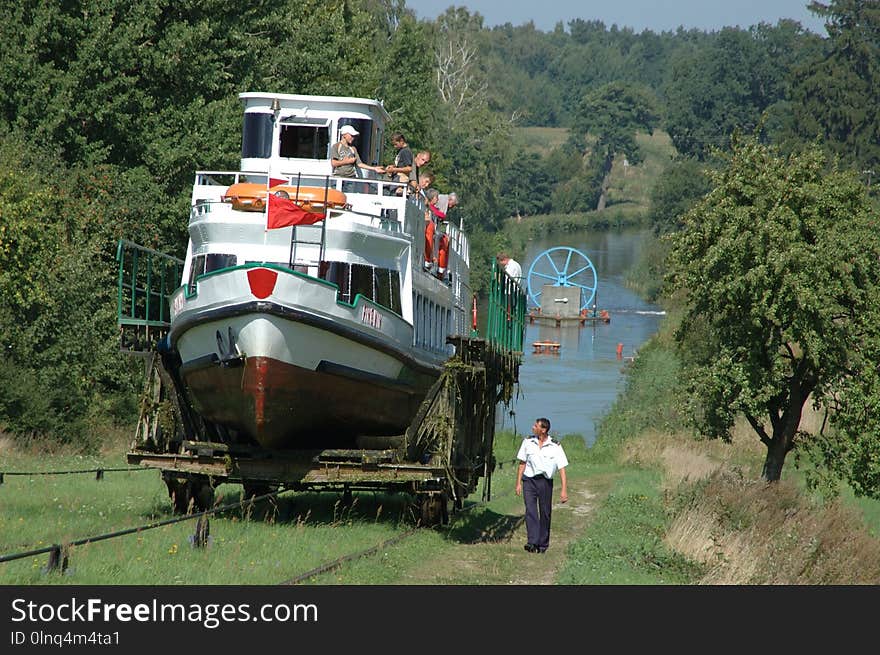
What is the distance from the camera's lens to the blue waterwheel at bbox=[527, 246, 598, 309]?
292 ft

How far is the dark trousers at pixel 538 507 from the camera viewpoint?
54.0ft

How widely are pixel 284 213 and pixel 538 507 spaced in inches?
185

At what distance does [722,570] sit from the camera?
51.4 ft

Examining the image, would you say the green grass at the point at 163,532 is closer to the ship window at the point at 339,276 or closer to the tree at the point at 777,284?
the ship window at the point at 339,276

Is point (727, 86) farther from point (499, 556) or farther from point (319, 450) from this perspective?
point (499, 556)

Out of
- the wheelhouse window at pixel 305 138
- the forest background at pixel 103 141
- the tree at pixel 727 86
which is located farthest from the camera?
the tree at pixel 727 86

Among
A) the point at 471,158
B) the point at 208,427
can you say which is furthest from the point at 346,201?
the point at 471,158

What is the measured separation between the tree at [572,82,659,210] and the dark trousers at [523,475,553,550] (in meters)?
161

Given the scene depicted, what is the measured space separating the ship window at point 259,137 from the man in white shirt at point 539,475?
7085 mm

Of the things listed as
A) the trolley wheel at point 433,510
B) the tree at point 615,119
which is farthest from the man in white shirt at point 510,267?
the tree at point 615,119

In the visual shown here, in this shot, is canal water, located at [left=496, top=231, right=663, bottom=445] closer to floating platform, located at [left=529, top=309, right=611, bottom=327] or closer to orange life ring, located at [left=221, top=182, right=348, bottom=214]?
floating platform, located at [left=529, top=309, right=611, bottom=327]

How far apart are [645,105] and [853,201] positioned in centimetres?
16540
